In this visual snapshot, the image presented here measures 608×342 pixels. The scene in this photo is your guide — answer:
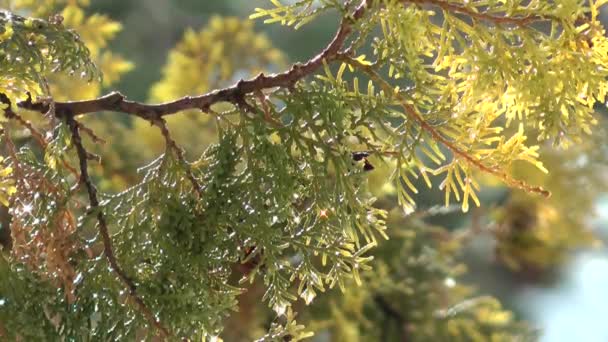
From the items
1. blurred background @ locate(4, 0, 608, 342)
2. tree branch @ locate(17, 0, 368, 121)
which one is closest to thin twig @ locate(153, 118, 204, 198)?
tree branch @ locate(17, 0, 368, 121)

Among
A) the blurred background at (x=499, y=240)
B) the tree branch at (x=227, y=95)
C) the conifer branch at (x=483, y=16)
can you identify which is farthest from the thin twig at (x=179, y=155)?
the blurred background at (x=499, y=240)

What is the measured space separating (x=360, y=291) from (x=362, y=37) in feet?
1.62

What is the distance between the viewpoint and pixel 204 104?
1.22 ft

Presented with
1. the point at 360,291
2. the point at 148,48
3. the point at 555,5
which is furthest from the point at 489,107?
the point at 148,48

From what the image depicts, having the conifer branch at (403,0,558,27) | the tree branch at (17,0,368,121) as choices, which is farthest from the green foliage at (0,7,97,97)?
the conifer branch at (403,0,558,27)

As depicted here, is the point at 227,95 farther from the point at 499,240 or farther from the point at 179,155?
the point at 499,240

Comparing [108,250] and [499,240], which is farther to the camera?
[499,240]

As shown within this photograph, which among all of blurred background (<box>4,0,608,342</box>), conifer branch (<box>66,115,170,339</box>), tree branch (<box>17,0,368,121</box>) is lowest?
conifer branch (<box>66,115,170,339</box>)

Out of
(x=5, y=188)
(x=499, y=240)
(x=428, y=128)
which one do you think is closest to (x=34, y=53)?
(x=5, y=188)

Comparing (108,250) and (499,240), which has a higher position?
(499,240)

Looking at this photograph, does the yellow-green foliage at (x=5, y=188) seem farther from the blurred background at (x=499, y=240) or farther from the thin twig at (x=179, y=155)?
the blurred background at (x=499, y=240)

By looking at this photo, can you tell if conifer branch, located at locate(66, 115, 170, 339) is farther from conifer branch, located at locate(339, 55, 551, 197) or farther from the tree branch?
conifer branch, located at locate(339, 55, 551, 197)

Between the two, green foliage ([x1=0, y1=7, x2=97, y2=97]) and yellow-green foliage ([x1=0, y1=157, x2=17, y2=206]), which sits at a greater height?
green foliage ([x1=0, y1=7, x2=97, y2=97])

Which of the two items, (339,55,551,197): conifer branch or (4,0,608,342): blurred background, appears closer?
(339,55,551,197): conifer branch
